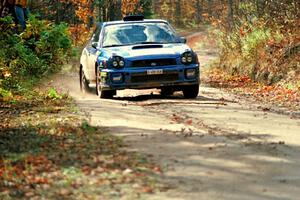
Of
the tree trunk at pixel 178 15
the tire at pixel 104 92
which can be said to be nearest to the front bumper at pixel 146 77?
the tire at pixel 104 92

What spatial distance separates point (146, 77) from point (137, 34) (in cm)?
152

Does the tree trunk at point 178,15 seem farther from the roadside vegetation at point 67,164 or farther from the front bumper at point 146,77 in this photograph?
the roadside vegetation at point 67,164

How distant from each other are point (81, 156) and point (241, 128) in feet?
8.81

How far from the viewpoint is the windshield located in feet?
43.1

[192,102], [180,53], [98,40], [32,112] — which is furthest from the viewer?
[98,40]

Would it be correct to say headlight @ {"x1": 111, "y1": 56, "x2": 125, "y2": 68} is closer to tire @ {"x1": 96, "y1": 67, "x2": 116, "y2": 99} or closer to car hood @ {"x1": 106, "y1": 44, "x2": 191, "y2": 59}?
car hood @ {"x1": 106, "y1": 44, "x2": 191, "y2": 59}

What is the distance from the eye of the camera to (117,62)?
12.1 m

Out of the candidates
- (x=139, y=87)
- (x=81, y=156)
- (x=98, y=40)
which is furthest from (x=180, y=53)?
(x=81, y=156)

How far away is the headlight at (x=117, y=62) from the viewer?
39.7 ft

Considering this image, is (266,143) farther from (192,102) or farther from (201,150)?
(192,102)

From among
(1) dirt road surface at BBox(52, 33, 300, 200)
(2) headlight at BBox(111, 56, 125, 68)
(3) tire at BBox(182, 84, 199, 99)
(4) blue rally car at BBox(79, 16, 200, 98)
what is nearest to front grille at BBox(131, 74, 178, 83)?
(4) blue rally car at BBox(79, 16, 200, 98)

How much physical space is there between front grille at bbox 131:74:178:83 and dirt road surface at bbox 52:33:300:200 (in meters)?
1.09

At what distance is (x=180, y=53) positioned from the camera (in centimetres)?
1230

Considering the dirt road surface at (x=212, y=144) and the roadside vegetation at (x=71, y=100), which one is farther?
the roadside vegetation at (x=71, y=100)
